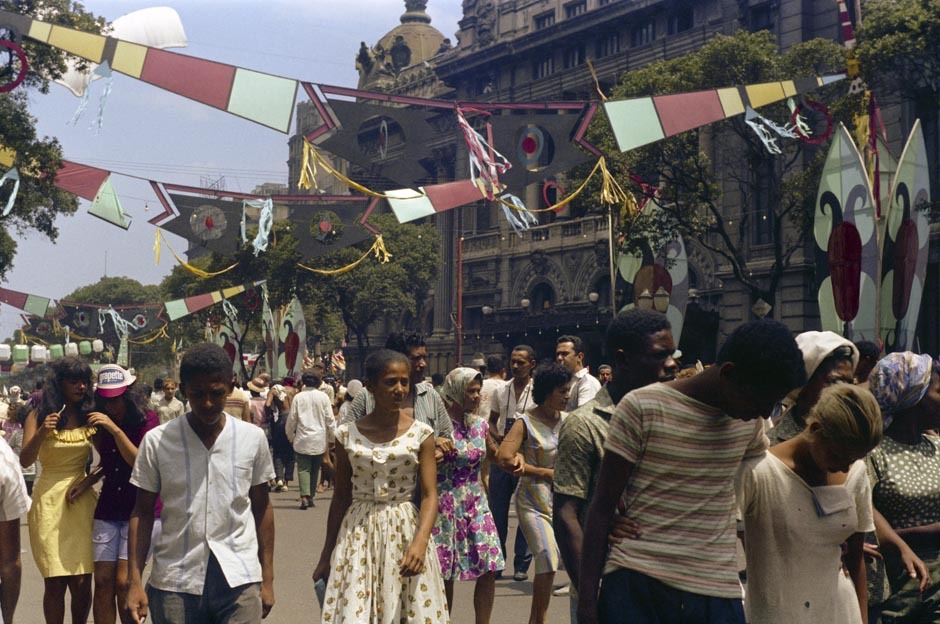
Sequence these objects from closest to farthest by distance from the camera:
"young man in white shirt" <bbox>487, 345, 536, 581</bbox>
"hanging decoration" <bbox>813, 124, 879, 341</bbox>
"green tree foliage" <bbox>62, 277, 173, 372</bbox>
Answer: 1. "young man in white shirt" <bbox>487, 345, 536, 581</bbox>
2. "hanging decoration" <bbox>813, 124, 879, 341</bbox>
3. "green tree foliage" <bbox>62, 277, 173, 372</bbox>

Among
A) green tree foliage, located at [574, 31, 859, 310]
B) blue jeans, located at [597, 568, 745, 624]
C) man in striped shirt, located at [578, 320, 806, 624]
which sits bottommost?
blue jeans, located at [597, 568, 745, 624]

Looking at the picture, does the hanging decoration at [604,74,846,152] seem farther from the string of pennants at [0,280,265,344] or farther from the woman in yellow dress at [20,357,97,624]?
the string of pennants at [0,280,265,344]

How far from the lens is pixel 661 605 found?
3484 millimetres

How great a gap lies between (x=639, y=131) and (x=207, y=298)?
25047 millimetres

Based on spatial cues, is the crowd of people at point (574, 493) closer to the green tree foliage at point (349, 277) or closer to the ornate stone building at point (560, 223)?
the ornate stone building at point (560, 223)

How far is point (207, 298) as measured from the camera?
3641cm

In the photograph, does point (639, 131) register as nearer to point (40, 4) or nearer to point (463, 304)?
point (40, 4)

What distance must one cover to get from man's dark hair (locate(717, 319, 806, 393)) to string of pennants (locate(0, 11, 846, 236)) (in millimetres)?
9006

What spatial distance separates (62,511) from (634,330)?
372 cm

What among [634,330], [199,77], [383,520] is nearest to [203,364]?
[383,520]

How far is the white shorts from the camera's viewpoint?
6.34m

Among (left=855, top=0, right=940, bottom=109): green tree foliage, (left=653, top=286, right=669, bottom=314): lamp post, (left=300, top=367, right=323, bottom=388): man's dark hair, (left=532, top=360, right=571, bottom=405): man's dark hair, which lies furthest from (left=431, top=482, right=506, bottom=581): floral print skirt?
(left=855, top=0, right=940, bottom=109): green tree foliage

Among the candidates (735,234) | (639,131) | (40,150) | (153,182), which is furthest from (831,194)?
(735,234)

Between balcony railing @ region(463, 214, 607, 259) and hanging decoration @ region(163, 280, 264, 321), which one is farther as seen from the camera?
balcony railing @ region(463, 214, 607, 259)
